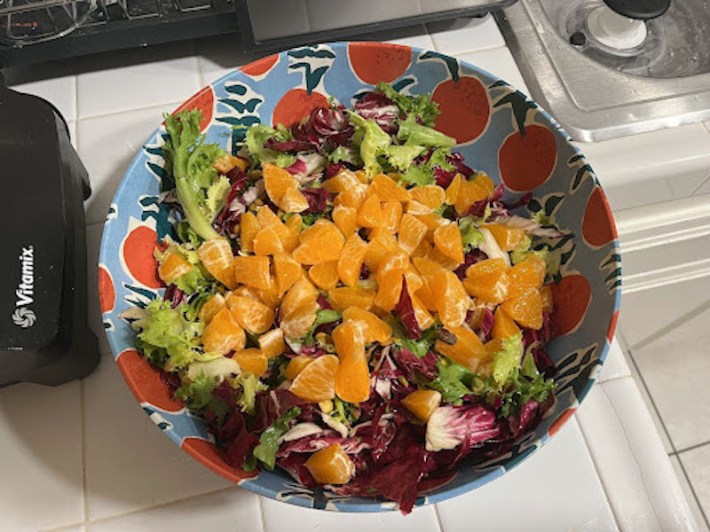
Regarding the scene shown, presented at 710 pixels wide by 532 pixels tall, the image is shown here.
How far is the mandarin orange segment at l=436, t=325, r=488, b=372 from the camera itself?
766 millimetres

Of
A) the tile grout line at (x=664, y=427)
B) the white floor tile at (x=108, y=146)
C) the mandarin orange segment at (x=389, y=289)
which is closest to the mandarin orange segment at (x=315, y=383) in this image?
the mandarin orange segment at (x=389, y=289)

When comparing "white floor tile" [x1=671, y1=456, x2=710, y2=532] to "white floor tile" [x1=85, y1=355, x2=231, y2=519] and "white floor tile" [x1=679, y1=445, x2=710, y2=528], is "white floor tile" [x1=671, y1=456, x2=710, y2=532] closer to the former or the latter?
"white floor tile" [x1=679, y1=445, x2=710, y2=528]

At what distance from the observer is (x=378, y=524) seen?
0.79 metres

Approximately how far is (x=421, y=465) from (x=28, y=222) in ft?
1.76

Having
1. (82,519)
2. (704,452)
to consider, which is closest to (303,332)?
(82,519)

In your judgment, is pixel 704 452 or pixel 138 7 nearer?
pixel 138 7

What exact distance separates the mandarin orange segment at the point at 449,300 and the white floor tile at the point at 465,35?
0.55m

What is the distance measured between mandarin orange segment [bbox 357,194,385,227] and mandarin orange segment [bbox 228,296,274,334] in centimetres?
16

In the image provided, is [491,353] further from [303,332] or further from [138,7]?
[138,7]

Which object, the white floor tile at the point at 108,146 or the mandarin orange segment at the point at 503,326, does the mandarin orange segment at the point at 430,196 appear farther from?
the white floor tile at the point at 108,146

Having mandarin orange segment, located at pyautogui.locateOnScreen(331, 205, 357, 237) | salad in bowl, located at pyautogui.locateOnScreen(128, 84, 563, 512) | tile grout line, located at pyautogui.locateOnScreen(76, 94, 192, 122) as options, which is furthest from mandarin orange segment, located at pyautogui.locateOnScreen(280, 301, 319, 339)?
tile grout line, located at pyautogui.locateOnScreen(76, 94, 192, 122)

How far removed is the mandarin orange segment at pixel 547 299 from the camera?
83cm

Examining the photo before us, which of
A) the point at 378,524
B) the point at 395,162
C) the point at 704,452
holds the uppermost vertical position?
the point at 395,162

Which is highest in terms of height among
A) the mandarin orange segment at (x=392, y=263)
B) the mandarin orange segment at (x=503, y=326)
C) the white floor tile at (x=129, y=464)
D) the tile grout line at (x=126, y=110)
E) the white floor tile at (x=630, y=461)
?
the tile grout line at (x=126, y=110)
